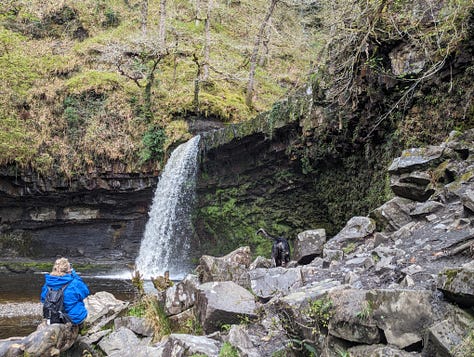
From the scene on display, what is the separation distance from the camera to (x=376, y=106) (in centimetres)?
940

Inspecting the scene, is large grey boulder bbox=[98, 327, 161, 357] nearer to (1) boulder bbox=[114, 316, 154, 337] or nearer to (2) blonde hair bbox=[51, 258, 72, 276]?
(1) boulder bbox=[114, 316, 154, 337]

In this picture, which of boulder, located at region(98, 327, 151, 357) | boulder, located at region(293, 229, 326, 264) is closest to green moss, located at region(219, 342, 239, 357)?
boulder, located at region(98, 327, 151, 357)

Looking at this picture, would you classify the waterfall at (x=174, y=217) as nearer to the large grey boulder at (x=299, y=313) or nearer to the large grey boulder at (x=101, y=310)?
the large grey boulder at (x=101, y=310)

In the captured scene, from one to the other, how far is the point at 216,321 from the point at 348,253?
8.53 feet

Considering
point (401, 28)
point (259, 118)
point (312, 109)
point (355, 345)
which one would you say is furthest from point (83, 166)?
point (355, 345)

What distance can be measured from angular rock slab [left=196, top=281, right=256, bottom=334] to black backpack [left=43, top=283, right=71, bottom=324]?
78.6 inches

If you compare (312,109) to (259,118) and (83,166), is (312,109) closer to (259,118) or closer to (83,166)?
(259,118)

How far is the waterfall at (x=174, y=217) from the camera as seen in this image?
15.9 m

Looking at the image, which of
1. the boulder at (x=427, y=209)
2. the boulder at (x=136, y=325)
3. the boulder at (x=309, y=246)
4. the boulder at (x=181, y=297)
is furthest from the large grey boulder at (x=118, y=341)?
the boulder at (x=427, y=209)

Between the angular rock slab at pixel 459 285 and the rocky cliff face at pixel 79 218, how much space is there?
1484cm

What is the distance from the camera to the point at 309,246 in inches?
325

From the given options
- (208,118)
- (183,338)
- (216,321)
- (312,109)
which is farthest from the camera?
(208,118)

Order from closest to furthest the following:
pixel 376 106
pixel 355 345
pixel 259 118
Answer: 1. pixel 355 345
2. pixel 376 106
3. pixel 259 118

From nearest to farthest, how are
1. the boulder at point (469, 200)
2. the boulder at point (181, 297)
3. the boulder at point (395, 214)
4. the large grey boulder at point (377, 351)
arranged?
1. the large grey boulder at point (377, 351)
2. the boulder at point (469, 200)
3. the boulder at point (181, 297)
4. the boulder at point (395, 214)
